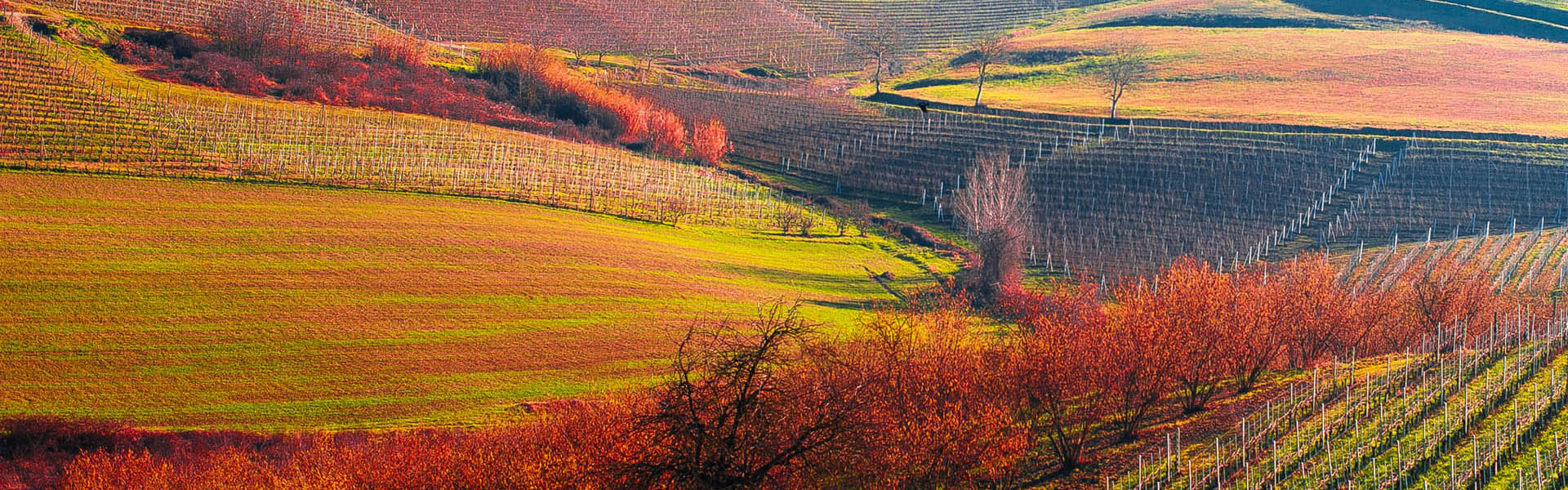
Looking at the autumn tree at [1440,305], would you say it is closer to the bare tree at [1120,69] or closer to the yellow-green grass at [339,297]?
the yellow-green grass at [339,297]

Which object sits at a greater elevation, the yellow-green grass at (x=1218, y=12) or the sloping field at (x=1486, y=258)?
the yellow-green grass at (x=1218, y=12)

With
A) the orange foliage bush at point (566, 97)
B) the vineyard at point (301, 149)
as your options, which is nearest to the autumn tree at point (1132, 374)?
the vineyard at point (301, 149)

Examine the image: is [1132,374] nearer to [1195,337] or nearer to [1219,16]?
[1195,337]

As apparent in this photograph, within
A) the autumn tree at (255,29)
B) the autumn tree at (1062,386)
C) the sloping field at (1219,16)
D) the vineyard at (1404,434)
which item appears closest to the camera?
the vineyard at (1404,434)

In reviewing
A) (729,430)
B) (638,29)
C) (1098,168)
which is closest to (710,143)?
(1098,168)

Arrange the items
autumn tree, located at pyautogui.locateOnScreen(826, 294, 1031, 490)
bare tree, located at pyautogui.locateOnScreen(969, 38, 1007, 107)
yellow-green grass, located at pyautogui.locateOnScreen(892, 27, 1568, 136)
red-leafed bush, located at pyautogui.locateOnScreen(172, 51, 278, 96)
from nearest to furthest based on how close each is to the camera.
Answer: autumn tree, located at pyautogui.locateOnScreen(826, 294, 1031, 490)
red-leafed bush, located at pyautogui.locateOnScreen(172, 51, 278, 96)
yellow-green grass, located at pyautogui.locateOnScreen(892, 27, 1568, 136)
bare tree, located at pyautogui.locateOnScreen(969, 38, 1007, 107)

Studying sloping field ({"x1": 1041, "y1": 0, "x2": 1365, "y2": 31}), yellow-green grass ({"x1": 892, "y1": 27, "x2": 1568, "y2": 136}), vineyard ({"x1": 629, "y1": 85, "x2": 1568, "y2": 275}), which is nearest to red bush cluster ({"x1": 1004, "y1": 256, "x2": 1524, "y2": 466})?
vineyard ({"x1": 629, "y1": 85, "x2": 1568, "y2": 275})

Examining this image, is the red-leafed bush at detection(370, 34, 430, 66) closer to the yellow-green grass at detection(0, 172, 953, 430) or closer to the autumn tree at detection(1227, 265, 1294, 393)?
the yellow-green grass at detection(0, 172, 953, 430)
